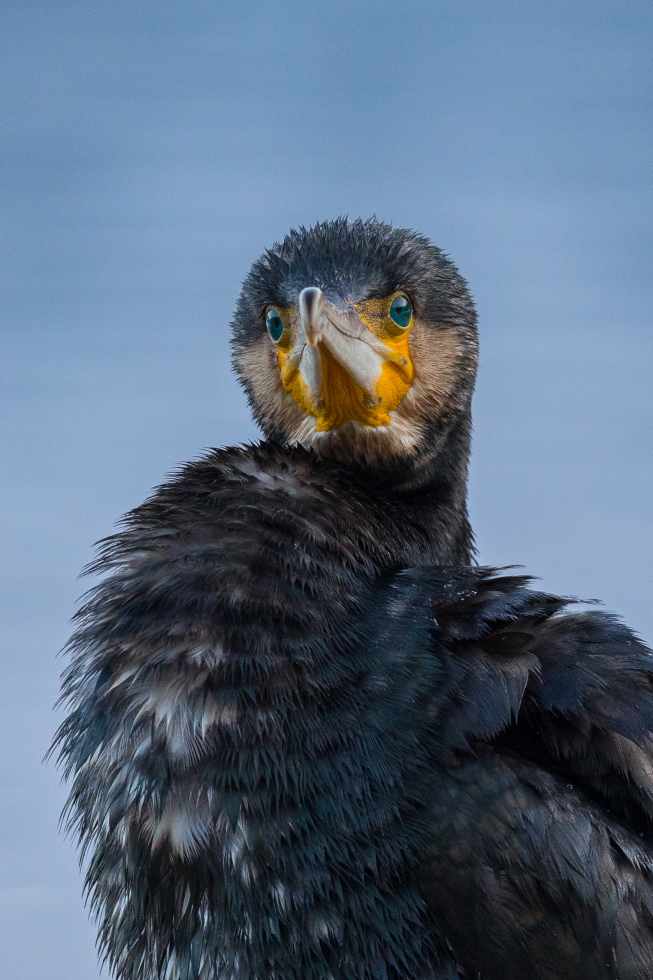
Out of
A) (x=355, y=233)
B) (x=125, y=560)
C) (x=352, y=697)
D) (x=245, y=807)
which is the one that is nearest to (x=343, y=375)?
(x=355, y=233)

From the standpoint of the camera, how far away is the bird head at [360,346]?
346cm

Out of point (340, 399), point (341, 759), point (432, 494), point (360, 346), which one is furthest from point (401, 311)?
point (341, 759)

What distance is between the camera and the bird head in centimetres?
346

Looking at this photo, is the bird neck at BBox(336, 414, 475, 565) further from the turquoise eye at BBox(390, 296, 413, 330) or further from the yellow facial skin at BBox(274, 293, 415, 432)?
the turquoise eye at BBox(390, 296, 413, 330)

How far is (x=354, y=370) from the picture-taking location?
3.41 meters

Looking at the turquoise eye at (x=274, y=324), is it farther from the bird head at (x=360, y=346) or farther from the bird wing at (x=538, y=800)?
the bird wing at (x=538, y=800)

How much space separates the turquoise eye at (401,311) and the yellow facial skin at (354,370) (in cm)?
1

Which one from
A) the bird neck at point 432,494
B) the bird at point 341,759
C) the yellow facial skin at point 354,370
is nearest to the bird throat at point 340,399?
the yellow facial skin at point 354,370

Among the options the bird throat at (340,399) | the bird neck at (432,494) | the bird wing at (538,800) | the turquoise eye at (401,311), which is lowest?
the bird wing at (538,800)

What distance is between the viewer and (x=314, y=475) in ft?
10.8

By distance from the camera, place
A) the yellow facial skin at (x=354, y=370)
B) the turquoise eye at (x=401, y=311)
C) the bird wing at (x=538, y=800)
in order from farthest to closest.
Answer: the turquoise eye at (x=401, y=311), the yellow facial skin at (x=354, y=370), the bird wing at (x=538, y=800)

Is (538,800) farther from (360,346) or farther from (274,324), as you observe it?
(274,324)

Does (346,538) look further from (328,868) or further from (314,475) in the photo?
(328,868)

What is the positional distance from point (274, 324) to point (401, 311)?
41 centimetres
